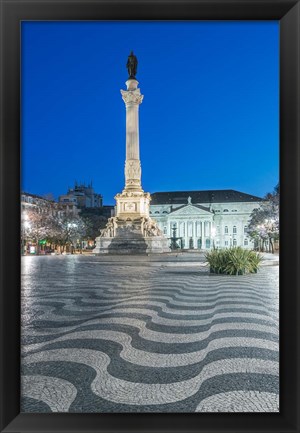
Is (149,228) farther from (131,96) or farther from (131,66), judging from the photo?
(131,66)

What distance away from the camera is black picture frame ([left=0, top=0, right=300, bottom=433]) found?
1490mm

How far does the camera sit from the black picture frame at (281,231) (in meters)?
1.49

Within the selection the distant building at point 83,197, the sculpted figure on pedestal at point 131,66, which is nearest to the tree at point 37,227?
the sculpted figure on pedestal at point 131,66

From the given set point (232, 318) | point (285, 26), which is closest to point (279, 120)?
point (285, 26)

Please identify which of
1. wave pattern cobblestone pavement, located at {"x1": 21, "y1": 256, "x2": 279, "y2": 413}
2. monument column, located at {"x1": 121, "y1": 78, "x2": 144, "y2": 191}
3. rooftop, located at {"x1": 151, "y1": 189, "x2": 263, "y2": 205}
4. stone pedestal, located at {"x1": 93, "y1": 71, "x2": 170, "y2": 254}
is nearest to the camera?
wave pattern cobblestone pavement, located at {"x1": 21, "y1": 256, "x2": 279, "y2": 413}

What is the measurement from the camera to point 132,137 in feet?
103

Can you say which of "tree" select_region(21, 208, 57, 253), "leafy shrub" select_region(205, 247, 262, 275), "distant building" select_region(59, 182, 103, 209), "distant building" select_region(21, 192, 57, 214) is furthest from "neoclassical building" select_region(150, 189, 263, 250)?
"leafy shrub" select_region(205, 247, 262, 275)

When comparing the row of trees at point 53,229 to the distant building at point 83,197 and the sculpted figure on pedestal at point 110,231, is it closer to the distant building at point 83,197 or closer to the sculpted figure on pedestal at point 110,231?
the sculpted figure on pedestal at point 110,231

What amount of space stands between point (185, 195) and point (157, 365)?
82142mm

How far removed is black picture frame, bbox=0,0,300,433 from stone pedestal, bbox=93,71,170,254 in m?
25.1

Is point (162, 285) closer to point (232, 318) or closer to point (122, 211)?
point (232, 318)

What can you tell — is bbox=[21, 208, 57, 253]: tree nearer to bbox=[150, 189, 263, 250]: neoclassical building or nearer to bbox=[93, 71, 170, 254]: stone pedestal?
bbox=[93, 71, 170, 254]: stone pedestal

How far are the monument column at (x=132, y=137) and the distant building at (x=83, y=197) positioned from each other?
53.5m

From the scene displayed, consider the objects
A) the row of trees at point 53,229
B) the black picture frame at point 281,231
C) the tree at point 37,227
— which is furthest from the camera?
the row of trees at point 53,229
